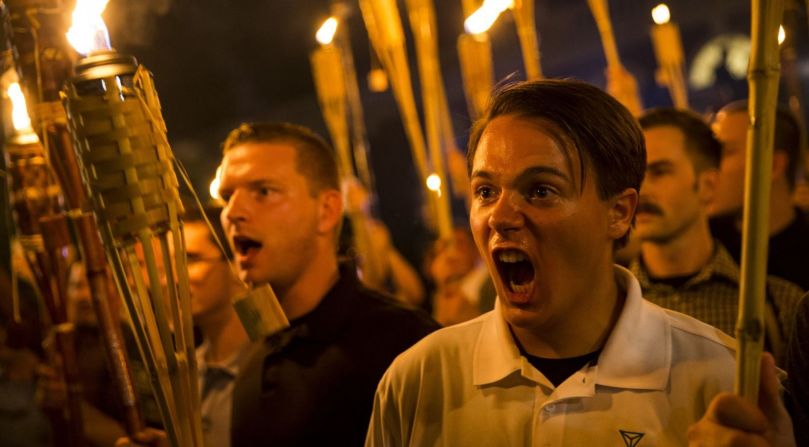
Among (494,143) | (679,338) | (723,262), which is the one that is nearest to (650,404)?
(679,338)

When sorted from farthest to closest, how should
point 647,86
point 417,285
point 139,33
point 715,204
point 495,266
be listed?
1. point 647,86
2. point 417,285
3. point 715,204
4. point 139,33
5. point 495,266

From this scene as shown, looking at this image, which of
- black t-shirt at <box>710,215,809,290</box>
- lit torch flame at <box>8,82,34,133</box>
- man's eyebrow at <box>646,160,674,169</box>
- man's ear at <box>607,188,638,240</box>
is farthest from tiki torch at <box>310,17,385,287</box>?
man's ear at <box>607,188,638,240</box>

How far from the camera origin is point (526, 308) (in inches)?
70.5

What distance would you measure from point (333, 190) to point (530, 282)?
146 centimetres

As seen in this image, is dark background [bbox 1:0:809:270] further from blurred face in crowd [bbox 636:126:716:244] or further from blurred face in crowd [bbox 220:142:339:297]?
blurred face in crowd [bbox 636:126:716:244]

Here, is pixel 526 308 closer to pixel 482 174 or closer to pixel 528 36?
pixel 482 174

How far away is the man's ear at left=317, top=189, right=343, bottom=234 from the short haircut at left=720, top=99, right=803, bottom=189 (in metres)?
1.92

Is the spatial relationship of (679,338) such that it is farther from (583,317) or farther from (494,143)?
(494,143)

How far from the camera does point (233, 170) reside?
9.70ft

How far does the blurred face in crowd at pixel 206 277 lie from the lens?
11.6ft

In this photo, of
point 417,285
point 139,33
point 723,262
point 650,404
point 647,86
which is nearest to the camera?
point 650,404

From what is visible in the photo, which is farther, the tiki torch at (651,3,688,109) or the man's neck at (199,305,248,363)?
the tiki torch at (651,3,688,109)

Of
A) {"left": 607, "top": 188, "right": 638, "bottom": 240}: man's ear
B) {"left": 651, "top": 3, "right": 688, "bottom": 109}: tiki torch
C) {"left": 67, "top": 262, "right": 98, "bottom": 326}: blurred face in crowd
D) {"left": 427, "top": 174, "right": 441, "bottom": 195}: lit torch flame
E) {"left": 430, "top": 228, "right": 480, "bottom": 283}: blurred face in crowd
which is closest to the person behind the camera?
{"left": 607, "top": 188, "right": 638, "bottom": 240}: man's ear

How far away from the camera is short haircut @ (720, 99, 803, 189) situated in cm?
399
